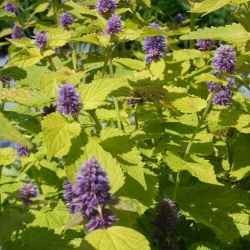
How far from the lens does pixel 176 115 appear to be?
2.21 m

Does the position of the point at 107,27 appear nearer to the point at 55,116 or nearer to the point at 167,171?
the point at 55,116

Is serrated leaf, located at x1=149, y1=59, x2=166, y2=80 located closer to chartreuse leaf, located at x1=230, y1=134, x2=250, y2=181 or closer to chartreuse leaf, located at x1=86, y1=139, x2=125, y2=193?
chartreuse leaf, located at x1=230, y1=134, x2=250, y2=181

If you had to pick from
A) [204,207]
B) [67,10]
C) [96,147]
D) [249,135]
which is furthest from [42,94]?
[67,10]

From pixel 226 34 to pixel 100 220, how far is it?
97 cm

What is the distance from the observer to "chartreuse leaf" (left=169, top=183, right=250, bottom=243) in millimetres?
2014

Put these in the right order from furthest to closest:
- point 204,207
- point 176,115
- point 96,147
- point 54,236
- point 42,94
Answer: point 176,115 → point 204,207 → point 42,94 → point 54,236 → point 96,147

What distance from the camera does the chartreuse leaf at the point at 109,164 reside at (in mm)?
1357

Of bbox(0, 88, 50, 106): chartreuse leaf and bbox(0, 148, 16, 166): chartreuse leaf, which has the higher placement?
bbox(0, 88, 50, 106): chartreuse leaf

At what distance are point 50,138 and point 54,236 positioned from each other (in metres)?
0.37

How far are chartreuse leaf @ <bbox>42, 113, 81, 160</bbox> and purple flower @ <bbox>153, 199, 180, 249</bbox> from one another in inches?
15.8

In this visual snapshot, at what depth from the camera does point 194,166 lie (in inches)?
75.6

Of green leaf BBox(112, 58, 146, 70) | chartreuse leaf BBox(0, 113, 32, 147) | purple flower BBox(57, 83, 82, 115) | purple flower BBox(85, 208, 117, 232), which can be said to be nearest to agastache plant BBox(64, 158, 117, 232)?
purple flower BBox(85, 208, 117, 232)

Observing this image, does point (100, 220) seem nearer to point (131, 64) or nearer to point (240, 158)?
point (240, 158)

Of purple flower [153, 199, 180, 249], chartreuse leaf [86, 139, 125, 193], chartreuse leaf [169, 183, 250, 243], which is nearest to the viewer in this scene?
chartreuse leaf [86, 139, 125, 193]
